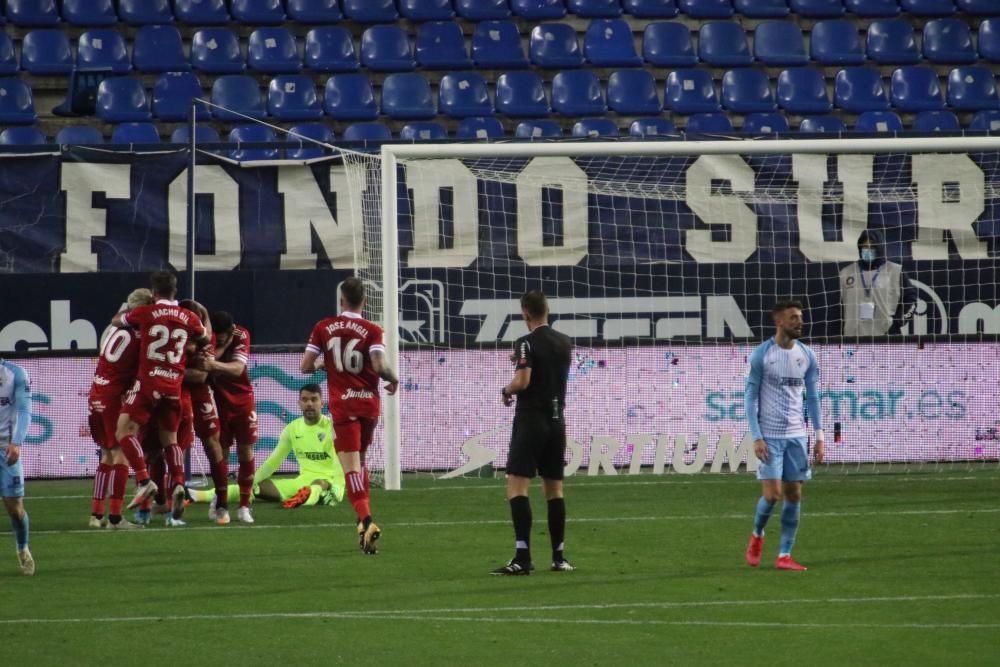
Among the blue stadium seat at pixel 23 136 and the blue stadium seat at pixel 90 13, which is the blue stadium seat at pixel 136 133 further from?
the blue stadium seat at pixel 90 13

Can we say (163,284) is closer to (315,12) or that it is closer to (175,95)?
(175,95)

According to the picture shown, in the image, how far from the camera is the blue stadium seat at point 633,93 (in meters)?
20.1

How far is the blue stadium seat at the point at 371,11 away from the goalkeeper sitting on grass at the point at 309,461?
8.14m

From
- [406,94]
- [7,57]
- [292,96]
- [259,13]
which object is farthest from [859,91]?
[7,57]

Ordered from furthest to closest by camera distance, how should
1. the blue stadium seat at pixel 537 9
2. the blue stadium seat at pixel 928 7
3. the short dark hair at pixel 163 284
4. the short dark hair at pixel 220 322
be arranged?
the blue stadium seat at pixel 928 7, the blue stadium seat at pixel 537 9, the short dark hair at pixel 220 322, the short dark hair at pixel 163 284

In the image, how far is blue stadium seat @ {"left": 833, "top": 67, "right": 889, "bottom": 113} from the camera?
20.5 m

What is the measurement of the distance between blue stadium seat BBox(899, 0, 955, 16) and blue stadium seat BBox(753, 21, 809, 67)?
1770 millimetres

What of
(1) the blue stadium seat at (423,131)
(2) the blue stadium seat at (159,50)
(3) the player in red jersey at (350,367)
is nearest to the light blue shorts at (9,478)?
(3) the player in red jersey at (350,367)

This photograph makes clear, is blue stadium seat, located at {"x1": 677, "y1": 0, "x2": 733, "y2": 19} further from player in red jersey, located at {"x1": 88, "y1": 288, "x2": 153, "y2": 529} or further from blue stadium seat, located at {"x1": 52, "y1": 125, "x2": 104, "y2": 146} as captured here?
player in red jersey, located at {"x1": 88, "y1": 288, "x2": 153, "y2": 529}

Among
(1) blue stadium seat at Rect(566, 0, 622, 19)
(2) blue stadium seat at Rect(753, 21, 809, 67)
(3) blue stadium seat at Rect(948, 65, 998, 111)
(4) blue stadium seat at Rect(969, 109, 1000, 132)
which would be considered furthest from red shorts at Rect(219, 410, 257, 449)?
(3) blue stadium seat at Rect(948, 65, 998, 111)

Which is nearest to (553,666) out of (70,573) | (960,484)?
(70,573)

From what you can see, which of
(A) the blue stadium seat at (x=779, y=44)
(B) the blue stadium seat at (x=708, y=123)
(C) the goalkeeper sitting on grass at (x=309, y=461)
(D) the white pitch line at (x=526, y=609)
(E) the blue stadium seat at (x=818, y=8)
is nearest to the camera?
(D) the white pitch line at (x=526, y=609)

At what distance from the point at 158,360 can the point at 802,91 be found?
11313 mm

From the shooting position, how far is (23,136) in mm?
19375
